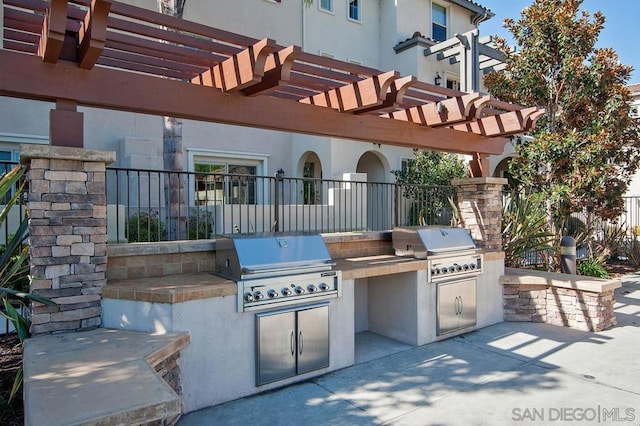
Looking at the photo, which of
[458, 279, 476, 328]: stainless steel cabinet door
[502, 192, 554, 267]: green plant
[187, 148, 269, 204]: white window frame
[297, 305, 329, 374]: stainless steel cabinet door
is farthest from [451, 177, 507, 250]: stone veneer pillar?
[187, 148, 269, 204]: white window frame

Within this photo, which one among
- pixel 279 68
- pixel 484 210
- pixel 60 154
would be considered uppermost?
pixel 279 68

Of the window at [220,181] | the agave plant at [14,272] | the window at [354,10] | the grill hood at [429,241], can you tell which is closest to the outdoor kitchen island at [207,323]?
the agave plant at [14,272]

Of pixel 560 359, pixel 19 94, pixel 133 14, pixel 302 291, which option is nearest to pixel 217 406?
pixel 302 291

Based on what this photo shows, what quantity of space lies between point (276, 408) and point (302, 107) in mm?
3291

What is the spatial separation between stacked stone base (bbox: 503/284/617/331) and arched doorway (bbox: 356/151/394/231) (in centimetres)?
389

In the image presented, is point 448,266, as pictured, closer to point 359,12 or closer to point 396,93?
point 396,93

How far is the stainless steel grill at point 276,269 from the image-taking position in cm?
424

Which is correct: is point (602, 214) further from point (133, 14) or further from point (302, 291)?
point (133, 14)

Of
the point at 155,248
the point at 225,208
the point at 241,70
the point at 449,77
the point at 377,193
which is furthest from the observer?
the point at 449,77

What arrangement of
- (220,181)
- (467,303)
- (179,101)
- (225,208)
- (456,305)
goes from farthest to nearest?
1. (220,181)
2. (225,208)
3. (467,303)
4. (456,305)
5. (179,101)

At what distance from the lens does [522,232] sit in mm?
7941

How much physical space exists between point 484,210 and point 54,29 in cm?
641

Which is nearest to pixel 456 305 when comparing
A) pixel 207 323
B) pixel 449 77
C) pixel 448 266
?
pixel 448 266

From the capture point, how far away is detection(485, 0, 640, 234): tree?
27.9 feet
